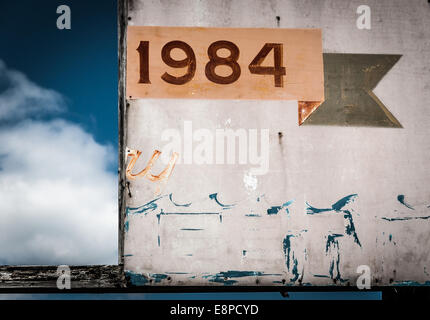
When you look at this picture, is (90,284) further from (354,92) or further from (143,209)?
(354,92)

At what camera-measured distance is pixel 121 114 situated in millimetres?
2773

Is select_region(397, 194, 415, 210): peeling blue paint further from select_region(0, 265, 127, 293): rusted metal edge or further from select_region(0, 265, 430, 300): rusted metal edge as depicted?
select_region(0, 265, 127, 293): rusted metal edge

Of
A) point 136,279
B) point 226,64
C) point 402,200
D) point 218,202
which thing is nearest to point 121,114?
point 226,64

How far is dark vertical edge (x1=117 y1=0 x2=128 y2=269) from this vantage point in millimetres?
2688

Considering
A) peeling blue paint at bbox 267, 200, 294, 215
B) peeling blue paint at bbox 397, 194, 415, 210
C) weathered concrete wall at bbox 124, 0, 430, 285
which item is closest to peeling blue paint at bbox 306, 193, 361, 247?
weathered concrete wall at bbox 124, 0, 430, 285

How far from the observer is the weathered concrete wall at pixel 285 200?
267 centimetres

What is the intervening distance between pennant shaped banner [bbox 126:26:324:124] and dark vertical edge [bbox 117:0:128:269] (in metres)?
0.05

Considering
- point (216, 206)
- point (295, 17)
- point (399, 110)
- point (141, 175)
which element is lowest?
point (216, 206)

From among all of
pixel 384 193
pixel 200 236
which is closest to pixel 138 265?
pixel 200 236

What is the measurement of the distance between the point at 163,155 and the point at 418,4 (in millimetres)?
2593

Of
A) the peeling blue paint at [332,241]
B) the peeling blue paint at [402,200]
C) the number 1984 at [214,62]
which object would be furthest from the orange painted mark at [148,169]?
the peeling blue paint at [402,200]

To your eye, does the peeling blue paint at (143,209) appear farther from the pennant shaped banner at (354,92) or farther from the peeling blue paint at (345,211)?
the pennant shaped banner at (354,92)
